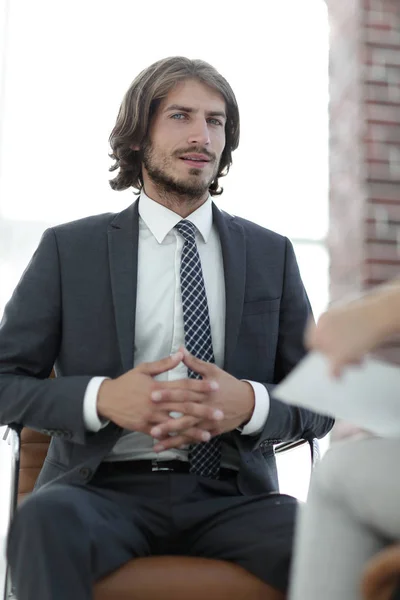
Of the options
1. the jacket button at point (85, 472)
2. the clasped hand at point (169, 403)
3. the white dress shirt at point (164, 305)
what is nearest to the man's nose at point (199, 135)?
the white dress shirt at point (164, 305)

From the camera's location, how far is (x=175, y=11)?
3.66m

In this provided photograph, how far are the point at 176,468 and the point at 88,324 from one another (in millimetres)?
403

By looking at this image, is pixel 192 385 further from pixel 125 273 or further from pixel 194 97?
pixel 194 97

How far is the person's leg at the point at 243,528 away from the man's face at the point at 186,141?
2.69 feet

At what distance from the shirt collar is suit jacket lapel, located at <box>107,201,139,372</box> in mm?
29

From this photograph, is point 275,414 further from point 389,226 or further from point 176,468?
point 389,226

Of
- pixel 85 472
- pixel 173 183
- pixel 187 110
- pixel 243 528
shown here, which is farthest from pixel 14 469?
pixel 187 110

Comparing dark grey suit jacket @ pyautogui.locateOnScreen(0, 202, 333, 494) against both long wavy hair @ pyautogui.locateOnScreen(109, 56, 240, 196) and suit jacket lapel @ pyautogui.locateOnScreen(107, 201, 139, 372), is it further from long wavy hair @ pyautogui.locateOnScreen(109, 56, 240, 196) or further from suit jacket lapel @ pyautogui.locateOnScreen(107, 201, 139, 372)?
long wavy hair @ pyautogui.locateOnScreen(109, 56, 240, 196)

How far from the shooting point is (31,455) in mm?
2123

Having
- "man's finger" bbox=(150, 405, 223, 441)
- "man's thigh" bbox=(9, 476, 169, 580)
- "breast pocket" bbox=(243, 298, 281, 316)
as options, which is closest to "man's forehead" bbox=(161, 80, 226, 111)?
"breast pocket" bbox=(243, 298, 281, 316)

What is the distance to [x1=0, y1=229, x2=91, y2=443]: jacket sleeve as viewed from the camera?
1814 millimetres

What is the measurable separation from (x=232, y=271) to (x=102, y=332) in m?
0.36

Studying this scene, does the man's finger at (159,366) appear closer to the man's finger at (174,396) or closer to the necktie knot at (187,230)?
the man's finger at (174,396)

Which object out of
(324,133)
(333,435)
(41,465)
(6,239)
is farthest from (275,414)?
(324,133)
